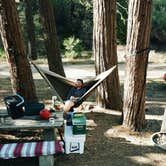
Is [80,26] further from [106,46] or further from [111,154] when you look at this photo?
[111,154]

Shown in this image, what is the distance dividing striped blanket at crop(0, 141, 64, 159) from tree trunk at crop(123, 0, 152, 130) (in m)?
1.72

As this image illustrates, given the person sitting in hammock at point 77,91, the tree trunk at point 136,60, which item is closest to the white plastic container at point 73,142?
the tree trunk at point 136,60

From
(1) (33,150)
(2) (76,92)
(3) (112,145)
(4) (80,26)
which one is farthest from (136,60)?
(4) (80,26)

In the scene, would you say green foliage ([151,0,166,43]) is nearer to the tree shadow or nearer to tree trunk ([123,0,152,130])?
tree trunk ([123,0,152,130])

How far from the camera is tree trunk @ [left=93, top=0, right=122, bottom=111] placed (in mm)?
7004

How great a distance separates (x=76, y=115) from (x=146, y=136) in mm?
1456

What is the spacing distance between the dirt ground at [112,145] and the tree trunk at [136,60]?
29 cm

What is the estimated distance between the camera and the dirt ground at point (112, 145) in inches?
205

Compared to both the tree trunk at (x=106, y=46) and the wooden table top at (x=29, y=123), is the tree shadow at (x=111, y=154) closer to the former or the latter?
the wooden table top at (x=29, y=123)

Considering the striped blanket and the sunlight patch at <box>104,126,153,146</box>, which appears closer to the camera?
the striped blanket

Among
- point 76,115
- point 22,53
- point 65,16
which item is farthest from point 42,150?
point 65,16

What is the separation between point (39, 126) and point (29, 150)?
1.32 feet

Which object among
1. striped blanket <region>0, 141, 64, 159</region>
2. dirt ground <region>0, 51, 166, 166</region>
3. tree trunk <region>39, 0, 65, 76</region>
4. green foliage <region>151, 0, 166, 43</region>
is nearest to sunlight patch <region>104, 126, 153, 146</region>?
dirt ground <region>0, 51, 166, 166</region>

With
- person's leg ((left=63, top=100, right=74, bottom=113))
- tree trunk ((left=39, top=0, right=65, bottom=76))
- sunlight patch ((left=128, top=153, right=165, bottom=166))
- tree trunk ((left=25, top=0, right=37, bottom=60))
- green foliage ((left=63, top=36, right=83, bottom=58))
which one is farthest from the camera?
green foliage ((left=63, top=36, right=83, bottom=58))
